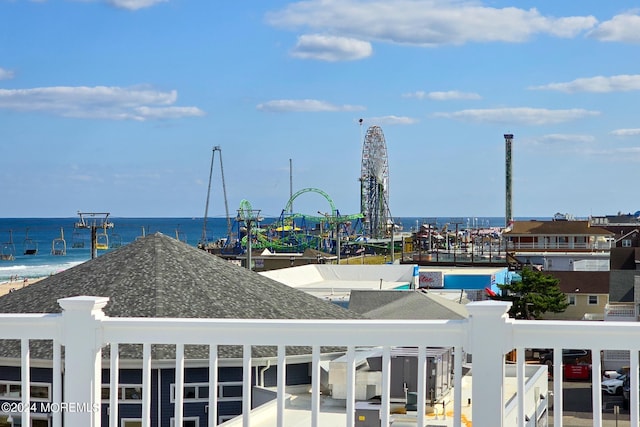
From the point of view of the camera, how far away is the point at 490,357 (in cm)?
A: 450

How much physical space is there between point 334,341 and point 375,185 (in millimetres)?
108933

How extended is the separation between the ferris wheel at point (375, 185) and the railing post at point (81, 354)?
331 ft

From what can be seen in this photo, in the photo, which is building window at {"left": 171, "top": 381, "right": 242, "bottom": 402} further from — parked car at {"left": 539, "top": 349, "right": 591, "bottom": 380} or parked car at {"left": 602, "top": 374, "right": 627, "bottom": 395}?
Answer: parked car at {"left": 539, "top": 349, "right": 591, "bottom": 380}

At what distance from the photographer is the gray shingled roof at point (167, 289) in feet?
31.8

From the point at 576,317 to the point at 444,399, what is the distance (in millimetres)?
43101

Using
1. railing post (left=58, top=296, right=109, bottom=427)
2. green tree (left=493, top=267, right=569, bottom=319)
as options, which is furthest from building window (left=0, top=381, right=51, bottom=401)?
green tree (left=493, top=267, right=569, bottom=319)

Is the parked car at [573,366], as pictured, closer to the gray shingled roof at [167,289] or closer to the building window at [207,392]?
the gray shingled roof at [167,289]

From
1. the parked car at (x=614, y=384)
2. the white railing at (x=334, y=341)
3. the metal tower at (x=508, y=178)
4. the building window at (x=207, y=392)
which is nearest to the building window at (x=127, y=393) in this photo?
the building window at (x=207, y=392)

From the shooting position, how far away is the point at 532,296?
136 feet

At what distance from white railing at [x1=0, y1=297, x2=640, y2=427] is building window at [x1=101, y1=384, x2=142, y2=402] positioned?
10.2ft

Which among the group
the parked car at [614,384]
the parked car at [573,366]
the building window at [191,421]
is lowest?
the parked car at [573,366]

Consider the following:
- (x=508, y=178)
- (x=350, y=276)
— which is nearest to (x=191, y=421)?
(x=350, y=276)

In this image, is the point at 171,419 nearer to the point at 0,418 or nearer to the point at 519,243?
the point at 0,418

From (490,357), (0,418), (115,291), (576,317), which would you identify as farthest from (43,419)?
(576,317)
